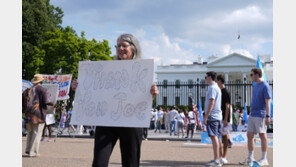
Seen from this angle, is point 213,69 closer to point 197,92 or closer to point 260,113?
point 197,92

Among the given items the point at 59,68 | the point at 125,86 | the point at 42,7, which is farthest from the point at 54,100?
the point at 42,7

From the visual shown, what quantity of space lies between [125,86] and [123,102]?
0.55ft

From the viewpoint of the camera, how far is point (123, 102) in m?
3.10

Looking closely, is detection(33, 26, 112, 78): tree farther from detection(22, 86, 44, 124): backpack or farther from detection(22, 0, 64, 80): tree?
detection(22, 86, 44, 124): backpack

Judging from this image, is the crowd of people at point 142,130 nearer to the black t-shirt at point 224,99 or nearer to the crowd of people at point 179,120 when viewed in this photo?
the black t-shirt at point 224,99

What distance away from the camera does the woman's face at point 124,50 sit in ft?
10.3

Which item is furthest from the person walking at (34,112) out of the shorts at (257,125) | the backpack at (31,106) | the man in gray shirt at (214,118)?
the shorts at (257,125)

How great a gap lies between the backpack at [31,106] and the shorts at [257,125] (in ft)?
14.8

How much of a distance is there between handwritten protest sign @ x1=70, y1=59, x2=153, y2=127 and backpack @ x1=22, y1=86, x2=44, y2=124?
400cm

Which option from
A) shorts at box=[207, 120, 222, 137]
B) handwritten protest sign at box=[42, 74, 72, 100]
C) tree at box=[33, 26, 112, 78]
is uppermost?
tree at box=[33, 26, 112, 78]

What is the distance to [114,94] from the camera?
3.16m

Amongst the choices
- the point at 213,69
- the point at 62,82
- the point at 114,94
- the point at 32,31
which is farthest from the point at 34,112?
the point at 213,69

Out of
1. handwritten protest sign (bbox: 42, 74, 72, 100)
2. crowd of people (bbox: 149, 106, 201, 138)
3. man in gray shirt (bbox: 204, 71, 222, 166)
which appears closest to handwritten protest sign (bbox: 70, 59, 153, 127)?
man in gray shirt (bbox: 204, 71, 222, 166)

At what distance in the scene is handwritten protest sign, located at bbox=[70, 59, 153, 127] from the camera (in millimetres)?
2992
